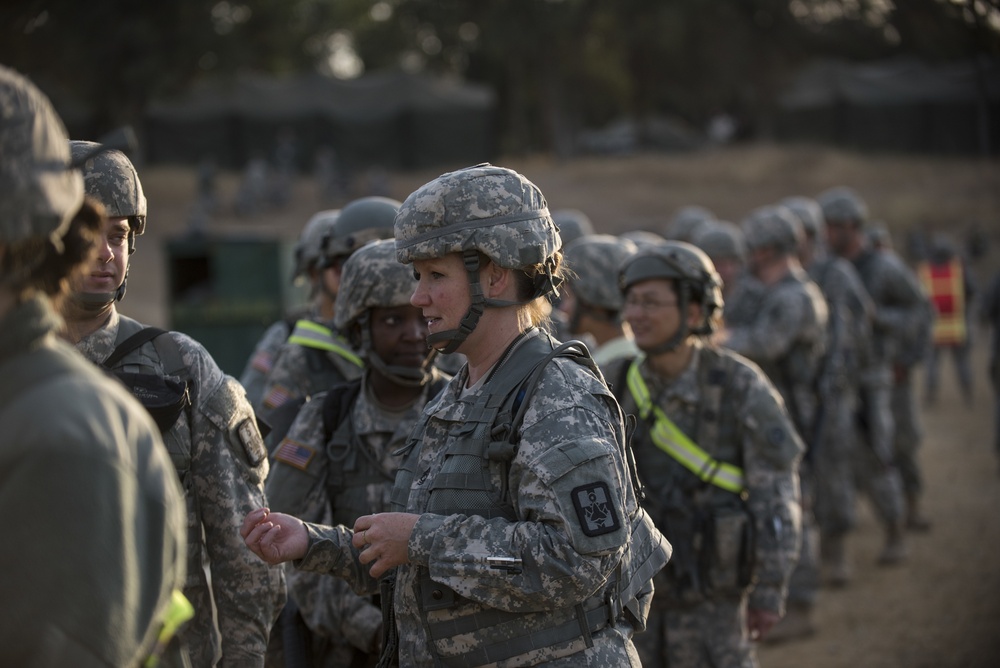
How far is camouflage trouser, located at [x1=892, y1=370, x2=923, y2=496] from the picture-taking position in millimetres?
11031

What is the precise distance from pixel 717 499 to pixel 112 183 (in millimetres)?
3047

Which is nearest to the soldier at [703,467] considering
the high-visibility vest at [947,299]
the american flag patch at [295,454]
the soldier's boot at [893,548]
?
the american flag patch at [295,454]

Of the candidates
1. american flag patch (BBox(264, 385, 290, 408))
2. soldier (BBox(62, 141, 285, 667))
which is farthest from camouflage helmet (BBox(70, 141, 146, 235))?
american flag patch (BBox(264, 385, 290, 408))

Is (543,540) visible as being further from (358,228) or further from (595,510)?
(358,228)

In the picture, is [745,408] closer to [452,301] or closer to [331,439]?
[331,439]

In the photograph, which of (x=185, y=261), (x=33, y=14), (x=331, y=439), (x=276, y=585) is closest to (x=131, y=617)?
(x=276, y=585)

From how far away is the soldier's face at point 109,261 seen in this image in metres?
3.51

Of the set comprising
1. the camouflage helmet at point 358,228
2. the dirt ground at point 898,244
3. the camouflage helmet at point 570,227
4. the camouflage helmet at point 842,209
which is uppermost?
the camouflage helmet at point 358,228

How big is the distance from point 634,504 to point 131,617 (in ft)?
5.32

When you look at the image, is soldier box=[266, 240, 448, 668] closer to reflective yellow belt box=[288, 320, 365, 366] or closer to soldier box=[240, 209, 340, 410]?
reflective yellow belt box=[288, 320, 365, 366]

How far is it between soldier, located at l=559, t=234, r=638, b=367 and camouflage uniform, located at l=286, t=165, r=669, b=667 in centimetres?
278

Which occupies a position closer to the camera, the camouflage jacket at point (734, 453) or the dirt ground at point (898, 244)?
the camouflage jacket at point (734, 453)

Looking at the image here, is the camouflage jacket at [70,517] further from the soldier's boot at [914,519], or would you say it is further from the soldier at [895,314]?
the soldier's boot at [914,519]

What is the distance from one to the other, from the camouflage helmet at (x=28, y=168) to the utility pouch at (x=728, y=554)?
360cm
